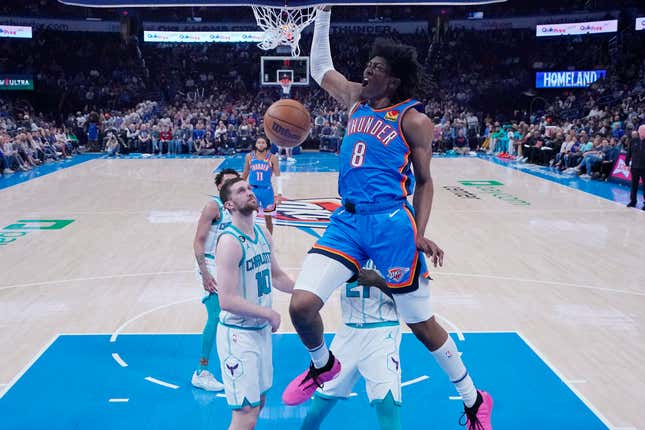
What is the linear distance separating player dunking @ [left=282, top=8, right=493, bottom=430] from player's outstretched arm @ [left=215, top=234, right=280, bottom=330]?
18cm

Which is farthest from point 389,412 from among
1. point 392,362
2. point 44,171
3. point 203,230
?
point 44,171

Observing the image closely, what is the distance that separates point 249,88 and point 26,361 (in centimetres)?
2766

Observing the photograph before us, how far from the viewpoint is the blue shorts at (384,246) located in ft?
10.5

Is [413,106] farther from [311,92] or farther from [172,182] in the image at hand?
[311,92]

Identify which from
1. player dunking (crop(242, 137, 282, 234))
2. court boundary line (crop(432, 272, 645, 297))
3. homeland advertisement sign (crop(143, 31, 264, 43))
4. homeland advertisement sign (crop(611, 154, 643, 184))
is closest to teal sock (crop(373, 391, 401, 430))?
court boundary line (crop(432, 272, 645, 297))

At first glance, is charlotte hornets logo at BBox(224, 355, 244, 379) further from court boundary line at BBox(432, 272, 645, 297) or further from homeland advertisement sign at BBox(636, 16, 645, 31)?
homeland advertisement sign at BBox(636, 16, 645, 31)

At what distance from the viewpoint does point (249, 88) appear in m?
31.4

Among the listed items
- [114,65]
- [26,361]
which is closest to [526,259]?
[26,361]

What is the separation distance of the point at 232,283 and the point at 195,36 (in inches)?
1221

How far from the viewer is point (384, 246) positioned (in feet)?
10.5

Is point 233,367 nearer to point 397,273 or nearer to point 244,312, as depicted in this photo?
point 244,312

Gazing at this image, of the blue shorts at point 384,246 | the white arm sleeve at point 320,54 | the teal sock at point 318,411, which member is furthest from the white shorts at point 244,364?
the white arm sleeve at point 320,54

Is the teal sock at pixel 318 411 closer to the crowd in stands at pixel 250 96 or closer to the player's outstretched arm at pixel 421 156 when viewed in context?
the player's outstretched arm at pixel 421 156

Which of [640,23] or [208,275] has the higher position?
[640,23]
